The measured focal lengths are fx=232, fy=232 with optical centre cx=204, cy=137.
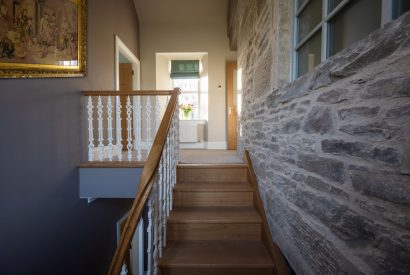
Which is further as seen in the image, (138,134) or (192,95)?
(192,95)

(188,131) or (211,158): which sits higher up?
(188,131)

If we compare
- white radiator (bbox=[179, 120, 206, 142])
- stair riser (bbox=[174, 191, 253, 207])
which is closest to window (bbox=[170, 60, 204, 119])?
white radiator (bbox=[179, 120, 206, 142])

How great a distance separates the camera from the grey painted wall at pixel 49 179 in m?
1.97

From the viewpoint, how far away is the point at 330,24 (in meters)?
1.27

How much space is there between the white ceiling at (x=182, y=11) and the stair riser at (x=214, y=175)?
385cm

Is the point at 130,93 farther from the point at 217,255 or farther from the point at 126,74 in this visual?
the point at 126,74

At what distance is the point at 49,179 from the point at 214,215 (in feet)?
5.68

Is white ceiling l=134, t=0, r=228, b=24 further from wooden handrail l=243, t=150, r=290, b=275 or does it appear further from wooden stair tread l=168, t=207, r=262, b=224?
wooden stair tread l=168, t=207, r=262, b=224

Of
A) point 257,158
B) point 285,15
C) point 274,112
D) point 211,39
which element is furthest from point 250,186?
point 211,39

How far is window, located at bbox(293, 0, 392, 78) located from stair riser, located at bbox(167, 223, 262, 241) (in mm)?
1434

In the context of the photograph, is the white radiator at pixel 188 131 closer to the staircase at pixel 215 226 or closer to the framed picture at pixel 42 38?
the staircase at pixel 215 226

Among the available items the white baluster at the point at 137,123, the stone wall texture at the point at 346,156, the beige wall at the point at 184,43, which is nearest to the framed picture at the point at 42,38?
the white baluster at the point at 137,123

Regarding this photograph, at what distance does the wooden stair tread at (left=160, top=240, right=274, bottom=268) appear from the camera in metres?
1.80

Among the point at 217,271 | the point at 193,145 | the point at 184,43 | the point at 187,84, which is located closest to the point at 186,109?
the point at 187,84
